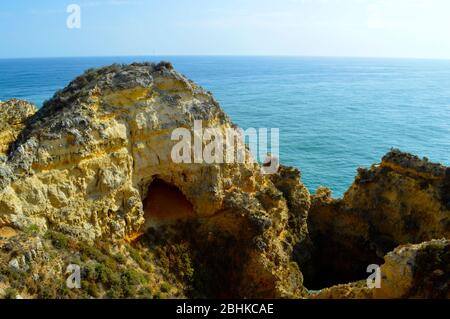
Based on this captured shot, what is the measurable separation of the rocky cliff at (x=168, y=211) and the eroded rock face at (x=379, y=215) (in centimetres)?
8

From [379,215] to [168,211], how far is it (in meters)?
16.7

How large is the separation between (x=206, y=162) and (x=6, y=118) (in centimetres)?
1296

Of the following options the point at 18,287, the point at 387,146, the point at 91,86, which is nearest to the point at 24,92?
the point at 387,146

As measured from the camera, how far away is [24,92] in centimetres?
12556

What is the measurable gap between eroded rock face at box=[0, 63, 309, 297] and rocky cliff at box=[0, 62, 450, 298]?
0.07m

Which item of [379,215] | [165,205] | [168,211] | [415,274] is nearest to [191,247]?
[168,211]

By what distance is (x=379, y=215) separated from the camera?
3256 centimetres

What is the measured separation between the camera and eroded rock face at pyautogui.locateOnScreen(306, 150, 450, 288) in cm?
3030

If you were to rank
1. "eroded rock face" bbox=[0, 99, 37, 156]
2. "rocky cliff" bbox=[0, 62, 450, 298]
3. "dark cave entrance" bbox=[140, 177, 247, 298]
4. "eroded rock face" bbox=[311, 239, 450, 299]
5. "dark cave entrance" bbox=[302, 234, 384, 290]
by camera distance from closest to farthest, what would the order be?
1. "eroded rock face" bbox=[311, 239, 450, 299]
2. "rocky cliff" bbox=[0, 62, 450, 298]
3. "eroded rock face" bbox=[0, 99, 37, 156]
4. "dark cave entrance" bbox=[140, 177, 247, 298]
5. "dark cave entrance" bbox=[302, 234, 384, 290]

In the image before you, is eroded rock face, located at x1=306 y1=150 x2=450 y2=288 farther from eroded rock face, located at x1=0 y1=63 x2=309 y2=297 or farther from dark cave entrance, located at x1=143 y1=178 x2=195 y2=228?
dark cave entrance, located at x1=143 y1=178 x2=195 y2=228

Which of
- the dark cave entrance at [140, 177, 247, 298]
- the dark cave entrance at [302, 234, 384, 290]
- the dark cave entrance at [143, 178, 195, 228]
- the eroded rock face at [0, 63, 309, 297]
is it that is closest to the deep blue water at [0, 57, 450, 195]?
the dark cave entrance at [302, 234, 384, 290]

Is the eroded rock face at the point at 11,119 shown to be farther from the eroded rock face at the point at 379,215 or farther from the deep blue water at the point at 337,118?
the deep blue water at the point at 337,118

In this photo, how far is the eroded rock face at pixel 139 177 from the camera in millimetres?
20797
